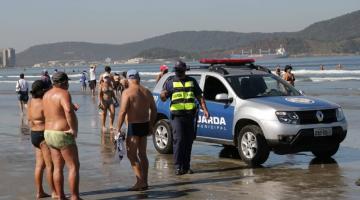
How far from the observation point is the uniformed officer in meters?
10.1

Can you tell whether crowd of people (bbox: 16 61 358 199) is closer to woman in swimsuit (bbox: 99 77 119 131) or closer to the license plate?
the license plate

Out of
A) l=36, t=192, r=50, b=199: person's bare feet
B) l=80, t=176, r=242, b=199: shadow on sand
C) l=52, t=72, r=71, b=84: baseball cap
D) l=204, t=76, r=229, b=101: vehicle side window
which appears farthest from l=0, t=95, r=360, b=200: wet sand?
l=52, t=72, r=71, b=84: baseball cap

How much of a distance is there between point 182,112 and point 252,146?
1554 millimetres

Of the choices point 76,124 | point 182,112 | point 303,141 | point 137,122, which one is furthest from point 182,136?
point 76,124

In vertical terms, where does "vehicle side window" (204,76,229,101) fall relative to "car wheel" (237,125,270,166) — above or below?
above

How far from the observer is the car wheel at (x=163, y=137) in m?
12.5

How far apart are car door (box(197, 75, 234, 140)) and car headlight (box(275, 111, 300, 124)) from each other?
1034mm

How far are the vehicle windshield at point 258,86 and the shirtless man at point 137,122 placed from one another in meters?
2.85

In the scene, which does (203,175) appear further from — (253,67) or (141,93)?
(253,67)

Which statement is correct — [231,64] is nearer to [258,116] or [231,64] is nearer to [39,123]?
[258,116]

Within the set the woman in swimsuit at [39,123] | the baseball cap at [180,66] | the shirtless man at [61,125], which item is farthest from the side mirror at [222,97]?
the shirtless man at [61,125]

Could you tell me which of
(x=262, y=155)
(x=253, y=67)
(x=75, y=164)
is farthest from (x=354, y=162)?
(x=75, y=164)

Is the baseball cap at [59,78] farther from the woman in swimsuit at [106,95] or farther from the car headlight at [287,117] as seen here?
the woman in swimsuit at [106,95]

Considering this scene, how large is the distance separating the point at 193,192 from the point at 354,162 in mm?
3694
